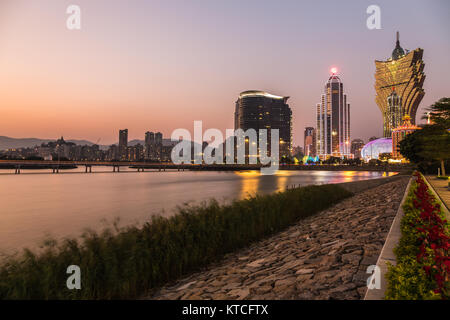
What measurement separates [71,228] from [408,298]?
26.5 metres

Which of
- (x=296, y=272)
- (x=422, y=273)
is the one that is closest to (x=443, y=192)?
(x=296, y=272)

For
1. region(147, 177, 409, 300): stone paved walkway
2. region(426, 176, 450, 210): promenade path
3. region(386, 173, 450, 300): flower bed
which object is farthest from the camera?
region(426, 176, 450, 210): promenade path

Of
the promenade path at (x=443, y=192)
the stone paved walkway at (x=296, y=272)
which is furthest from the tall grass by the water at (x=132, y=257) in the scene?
the promenade path at (x=443, y=192)

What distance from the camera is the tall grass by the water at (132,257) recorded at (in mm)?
7068

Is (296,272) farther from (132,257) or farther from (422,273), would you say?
(132,257)

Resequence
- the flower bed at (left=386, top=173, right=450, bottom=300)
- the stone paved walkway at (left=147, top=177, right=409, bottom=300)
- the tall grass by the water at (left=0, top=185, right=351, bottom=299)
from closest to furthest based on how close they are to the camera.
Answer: the flower bed at (left=386, top=173, right=450, bottom=300) < the stone paved walkway at (left=147, top=177, right=409, bottom=300) < the tall grass by the water at (left=0, top=185, right=351, bottom=299)

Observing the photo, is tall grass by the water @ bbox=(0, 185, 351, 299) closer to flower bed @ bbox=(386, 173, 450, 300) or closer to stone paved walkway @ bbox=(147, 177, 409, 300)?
stone paved walkway @ bbox=(147, 177, 409, 300)

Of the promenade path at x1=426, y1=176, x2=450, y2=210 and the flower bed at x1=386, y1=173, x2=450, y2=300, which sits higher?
the flower bed at x1=386, y1=173, x2=450, y2=300

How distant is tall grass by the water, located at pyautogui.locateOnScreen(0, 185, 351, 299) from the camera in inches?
278

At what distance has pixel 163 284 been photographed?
29.2 ft

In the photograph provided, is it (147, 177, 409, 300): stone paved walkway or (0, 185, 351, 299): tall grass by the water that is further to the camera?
(0, 185, 351, 299): tall grass by the water

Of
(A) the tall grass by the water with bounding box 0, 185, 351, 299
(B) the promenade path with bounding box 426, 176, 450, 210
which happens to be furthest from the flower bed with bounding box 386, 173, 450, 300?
(B) the promenade path with bounding box 426, 176, 450, 210

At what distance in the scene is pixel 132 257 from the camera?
27.3 feet

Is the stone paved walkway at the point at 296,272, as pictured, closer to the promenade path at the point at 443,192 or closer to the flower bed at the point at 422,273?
the flower bed at the point at 422,273
